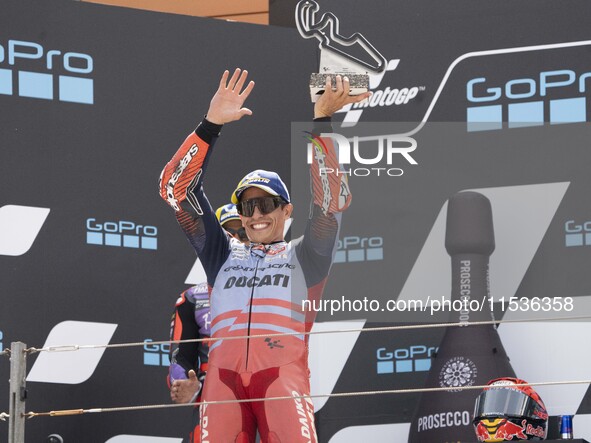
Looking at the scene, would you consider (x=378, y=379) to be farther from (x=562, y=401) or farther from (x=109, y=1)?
(x=109, y=1)

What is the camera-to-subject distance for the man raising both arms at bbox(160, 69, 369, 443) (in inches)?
172

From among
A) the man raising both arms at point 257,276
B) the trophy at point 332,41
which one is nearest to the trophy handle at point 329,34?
the trophy at point 332,41

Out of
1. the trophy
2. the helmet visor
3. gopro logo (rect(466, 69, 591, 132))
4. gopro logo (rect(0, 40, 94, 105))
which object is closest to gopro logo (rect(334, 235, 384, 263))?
gopro logo (rect(466, 69, 591, 132))

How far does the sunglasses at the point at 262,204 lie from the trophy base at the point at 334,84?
0.39 metres

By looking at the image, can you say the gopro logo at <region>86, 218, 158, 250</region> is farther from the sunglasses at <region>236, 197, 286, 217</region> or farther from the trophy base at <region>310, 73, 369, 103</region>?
the trophy base at <region>310, 73, 369, 103</region>

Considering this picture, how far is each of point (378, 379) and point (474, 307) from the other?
1.99ft

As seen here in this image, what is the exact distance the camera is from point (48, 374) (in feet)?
19.1

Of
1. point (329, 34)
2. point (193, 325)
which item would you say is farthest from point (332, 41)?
point (193, 325)

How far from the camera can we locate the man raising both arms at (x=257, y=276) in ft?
14.4

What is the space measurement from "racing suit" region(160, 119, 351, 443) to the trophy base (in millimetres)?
169

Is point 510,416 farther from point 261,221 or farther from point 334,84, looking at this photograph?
point 334,84

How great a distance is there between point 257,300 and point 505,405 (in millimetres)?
1219

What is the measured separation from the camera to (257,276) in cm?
460

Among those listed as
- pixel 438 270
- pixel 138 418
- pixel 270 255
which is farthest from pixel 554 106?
pixel 138 418
